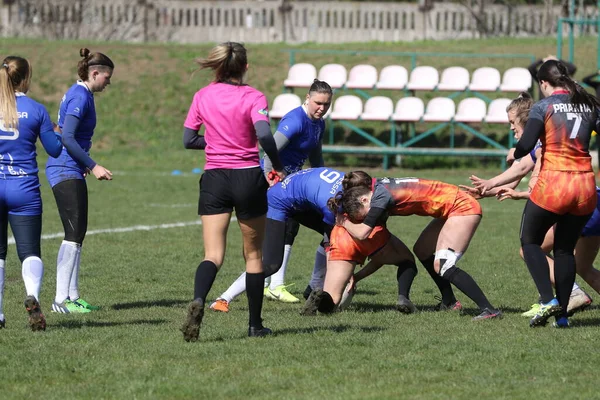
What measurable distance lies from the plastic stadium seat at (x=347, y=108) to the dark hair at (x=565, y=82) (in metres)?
15.5

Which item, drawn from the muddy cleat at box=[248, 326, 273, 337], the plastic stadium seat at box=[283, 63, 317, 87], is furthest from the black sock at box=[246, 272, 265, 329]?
the plastic stadium seat at box=[283, 63, 317, 87]

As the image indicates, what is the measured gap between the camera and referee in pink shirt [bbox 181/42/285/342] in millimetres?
6805

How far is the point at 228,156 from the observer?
686 cm

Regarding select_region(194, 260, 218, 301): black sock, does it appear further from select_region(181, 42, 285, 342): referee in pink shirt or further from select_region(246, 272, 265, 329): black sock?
select_region(246, 272, 265, 329): black sock

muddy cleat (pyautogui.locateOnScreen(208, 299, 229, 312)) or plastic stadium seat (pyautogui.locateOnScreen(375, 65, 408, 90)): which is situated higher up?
plastic stadium seat (pyautogui.locateOnScreen(375, 65, 408, 90))

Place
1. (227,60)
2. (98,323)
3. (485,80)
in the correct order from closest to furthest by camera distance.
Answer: (227,60), (98,323), (485,80)

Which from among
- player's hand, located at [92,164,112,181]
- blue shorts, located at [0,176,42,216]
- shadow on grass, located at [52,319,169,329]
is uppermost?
player's hand, located at [92,164,112,181]

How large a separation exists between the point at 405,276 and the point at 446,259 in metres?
0.58

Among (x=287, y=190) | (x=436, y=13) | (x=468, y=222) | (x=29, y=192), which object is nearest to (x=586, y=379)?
(x=468, y=222)

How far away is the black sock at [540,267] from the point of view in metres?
7.50

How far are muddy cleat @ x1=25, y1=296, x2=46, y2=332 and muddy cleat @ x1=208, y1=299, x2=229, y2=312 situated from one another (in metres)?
1.61

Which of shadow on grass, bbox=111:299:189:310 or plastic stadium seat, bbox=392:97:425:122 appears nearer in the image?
shadow on grass, bbox=111:299:189:310

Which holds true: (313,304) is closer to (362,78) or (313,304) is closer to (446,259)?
(446,259)

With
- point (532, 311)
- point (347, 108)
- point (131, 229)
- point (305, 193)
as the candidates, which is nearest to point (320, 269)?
point (305, 193)
